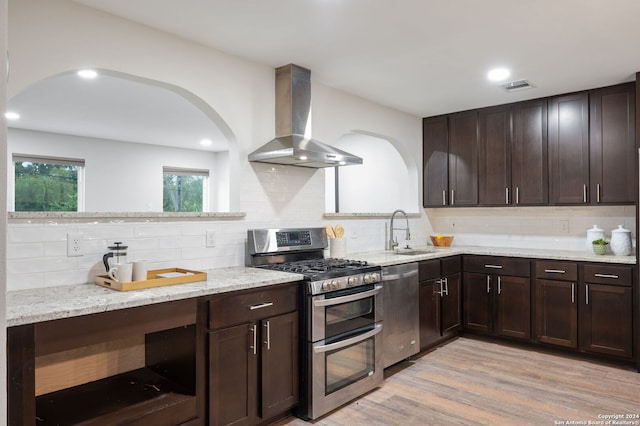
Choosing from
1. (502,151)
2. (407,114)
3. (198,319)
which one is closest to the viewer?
(198,319)

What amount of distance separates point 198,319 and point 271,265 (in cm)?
97

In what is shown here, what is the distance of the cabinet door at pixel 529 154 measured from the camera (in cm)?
413

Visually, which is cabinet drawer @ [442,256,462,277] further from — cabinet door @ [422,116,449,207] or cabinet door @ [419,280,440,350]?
cabinet door @ [422,116,449,207]

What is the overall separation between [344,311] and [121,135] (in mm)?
5042

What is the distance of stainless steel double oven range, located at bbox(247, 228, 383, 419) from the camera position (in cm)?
261

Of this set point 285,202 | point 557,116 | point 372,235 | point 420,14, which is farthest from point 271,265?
point 557,116

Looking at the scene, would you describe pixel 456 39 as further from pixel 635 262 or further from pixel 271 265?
pixel 635 262

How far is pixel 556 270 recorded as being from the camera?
3.76 m

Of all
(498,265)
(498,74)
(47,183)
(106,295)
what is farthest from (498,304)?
(47,183)

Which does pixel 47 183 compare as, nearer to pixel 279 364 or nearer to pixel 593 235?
pixel 279 364

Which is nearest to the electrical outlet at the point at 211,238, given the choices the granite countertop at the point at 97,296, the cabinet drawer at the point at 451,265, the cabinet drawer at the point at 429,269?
the granite countertop at the point at 97,296

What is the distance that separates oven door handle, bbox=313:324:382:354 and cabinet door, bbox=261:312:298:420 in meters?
0.16

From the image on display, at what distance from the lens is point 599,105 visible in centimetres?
381

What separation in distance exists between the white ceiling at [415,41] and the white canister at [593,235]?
133cm
